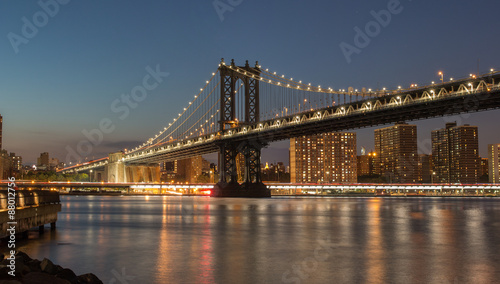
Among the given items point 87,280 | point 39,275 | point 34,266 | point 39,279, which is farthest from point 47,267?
point 39,279

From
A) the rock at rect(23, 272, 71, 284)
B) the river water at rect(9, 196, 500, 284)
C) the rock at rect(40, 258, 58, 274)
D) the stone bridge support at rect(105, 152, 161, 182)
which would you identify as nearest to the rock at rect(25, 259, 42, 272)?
the rock at rect(40, 258, 58, 274)

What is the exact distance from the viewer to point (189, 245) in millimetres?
19922

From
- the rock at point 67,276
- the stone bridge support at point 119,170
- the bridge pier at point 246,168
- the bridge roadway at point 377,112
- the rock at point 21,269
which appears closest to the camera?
the rock at point 21,269

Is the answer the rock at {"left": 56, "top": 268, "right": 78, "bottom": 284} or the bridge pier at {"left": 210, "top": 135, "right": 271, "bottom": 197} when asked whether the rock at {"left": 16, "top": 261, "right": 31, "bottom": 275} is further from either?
the bridge pier at {"left": 210, "top": 135, "right": 271, "bottom": 197}

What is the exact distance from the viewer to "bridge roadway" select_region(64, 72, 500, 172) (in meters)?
59.4

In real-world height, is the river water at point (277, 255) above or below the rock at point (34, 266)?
below

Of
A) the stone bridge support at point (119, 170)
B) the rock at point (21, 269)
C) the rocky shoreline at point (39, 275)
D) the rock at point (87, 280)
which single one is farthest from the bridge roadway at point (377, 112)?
the rock at point (21, 269)

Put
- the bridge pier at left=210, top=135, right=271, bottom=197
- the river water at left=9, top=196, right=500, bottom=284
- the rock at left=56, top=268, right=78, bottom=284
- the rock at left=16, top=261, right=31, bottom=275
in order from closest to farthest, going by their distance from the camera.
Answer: the rock at left=16, top=261, right=31, bottom=275 < the rock at left=56, top=268, right=78, bottom=284 < the river water at left=9, top=196, right=500, bottom=284 < the bridge pier at left=210, top=135, right=271, bottom=197

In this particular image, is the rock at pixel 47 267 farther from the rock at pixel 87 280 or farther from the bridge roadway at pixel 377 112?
the bridge roadway at pixel 377 112

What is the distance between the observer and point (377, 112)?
7125cm

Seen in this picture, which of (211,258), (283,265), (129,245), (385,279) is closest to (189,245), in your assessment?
(129,245)

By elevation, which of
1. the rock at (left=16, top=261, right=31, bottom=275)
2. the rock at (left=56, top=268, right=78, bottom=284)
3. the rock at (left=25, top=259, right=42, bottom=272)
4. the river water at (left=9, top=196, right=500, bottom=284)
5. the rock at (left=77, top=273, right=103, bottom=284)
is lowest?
the river water at (left=9, top=196, right=500, bottom=284)

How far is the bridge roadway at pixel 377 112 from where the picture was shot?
59438 millimetres

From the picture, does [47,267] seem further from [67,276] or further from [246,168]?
[246,168]
